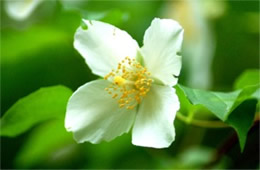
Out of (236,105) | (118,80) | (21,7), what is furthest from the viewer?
(21,7)

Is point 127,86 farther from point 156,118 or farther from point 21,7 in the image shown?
point 21,7

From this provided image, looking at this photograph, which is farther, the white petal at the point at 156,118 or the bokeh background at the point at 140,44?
the bokeh background at the point at 140,44

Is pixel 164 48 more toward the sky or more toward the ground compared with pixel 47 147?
more toward the sky

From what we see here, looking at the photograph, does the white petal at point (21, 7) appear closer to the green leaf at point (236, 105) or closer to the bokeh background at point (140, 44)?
the bokeh background at point (140, 44)

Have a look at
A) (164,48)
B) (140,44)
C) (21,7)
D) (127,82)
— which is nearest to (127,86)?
(127,82)

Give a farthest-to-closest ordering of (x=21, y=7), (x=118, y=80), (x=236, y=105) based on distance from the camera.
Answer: (x=21, y=7), (x=118, y=80), (x=236, y=105)

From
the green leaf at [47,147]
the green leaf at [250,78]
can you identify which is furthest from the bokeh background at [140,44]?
the green leaf at [250,78]

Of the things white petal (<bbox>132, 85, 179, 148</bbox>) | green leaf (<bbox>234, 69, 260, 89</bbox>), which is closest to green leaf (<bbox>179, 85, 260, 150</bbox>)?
white petal (<bbox>132, 85, 179, 148</bbox>)
